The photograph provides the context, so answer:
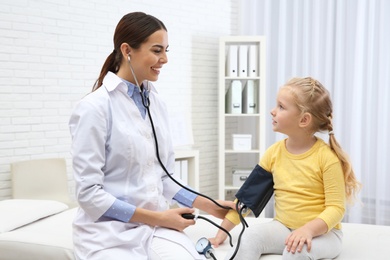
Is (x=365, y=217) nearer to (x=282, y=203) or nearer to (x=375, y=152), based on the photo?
(x=375, y=152)

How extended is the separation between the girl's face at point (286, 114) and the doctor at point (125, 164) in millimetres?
485

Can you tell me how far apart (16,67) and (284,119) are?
2.05 m

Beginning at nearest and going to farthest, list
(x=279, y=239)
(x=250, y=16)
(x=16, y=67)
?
(x=279, y=239), (x=16, y=67), (x=250, y=16)

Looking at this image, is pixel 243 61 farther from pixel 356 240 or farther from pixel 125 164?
pixel 125 164

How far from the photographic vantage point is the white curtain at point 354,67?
174 inches

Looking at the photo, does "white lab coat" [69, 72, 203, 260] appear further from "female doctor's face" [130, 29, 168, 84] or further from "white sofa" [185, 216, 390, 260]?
"white sofa" [185, 216, 390, 260]

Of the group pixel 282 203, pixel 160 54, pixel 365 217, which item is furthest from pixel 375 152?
pixel 160 54

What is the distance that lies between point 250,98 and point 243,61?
0.32 meters

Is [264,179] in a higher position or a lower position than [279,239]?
higher

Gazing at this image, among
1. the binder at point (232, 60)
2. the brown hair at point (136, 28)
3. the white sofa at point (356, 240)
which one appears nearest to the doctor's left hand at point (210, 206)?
the white sofa at point (356, 240)

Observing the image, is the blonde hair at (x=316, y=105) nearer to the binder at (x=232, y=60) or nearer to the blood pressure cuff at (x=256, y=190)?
the blood pressure cuff at (x=256, y=190)

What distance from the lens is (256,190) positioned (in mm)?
2225

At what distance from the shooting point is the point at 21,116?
3.57 metres

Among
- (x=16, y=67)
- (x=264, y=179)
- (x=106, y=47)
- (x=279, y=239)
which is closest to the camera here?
(x=279, y=239)
